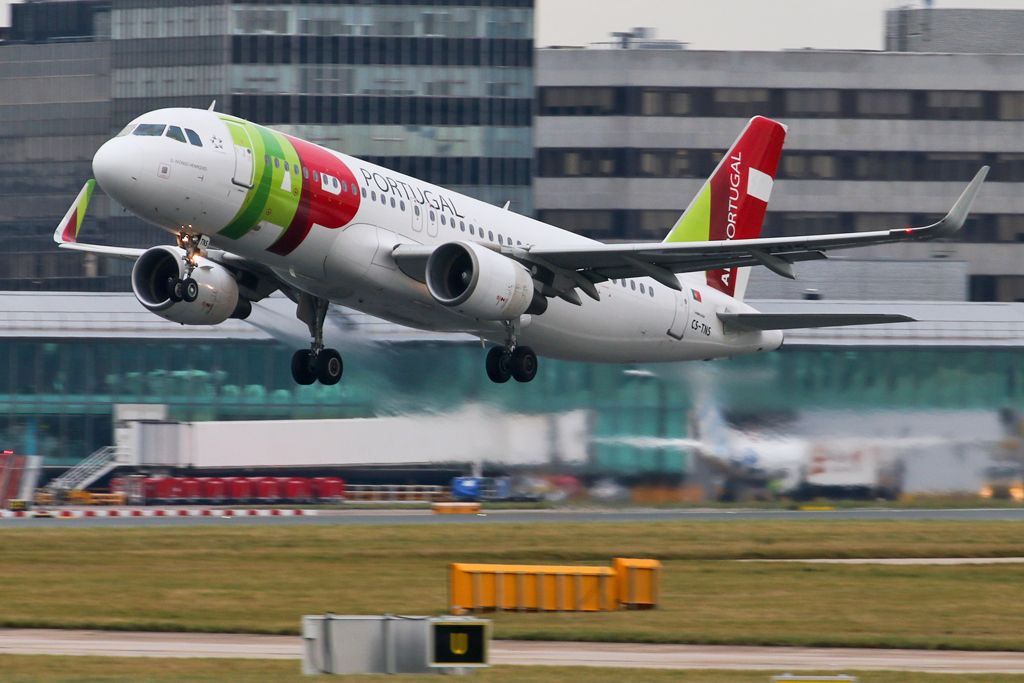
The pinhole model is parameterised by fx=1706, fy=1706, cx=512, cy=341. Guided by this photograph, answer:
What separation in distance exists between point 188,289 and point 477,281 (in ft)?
20.2

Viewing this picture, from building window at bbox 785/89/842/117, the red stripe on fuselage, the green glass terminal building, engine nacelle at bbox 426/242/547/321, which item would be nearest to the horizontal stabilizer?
engine nacelle at bbox 426/242/547/321

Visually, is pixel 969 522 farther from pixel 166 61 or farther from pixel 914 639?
pixel 166 61

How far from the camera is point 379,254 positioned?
3706 cm

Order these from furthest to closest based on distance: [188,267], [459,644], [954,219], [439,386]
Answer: [439,386] < [188,267] < [954,219] < [459,644]

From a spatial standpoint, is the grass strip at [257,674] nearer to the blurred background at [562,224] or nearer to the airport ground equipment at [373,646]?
the airport ground equipment at [373,646]

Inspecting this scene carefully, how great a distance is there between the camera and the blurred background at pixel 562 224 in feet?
203

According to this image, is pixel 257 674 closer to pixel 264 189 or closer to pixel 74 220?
pixel 264 189

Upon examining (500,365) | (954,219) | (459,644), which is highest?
(954,219)

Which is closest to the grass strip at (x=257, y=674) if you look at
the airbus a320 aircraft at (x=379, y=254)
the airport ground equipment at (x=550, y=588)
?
the airport ground equipment at (x=550, y=588)

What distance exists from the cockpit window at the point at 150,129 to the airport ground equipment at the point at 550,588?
1079 cm

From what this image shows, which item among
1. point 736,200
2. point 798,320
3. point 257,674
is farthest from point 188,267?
point 736,200

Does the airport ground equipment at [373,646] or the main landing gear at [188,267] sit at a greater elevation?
the main landing gear at [188,267]

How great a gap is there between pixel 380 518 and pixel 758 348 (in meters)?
16.2

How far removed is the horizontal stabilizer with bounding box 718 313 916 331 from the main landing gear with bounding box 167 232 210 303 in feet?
52.2
